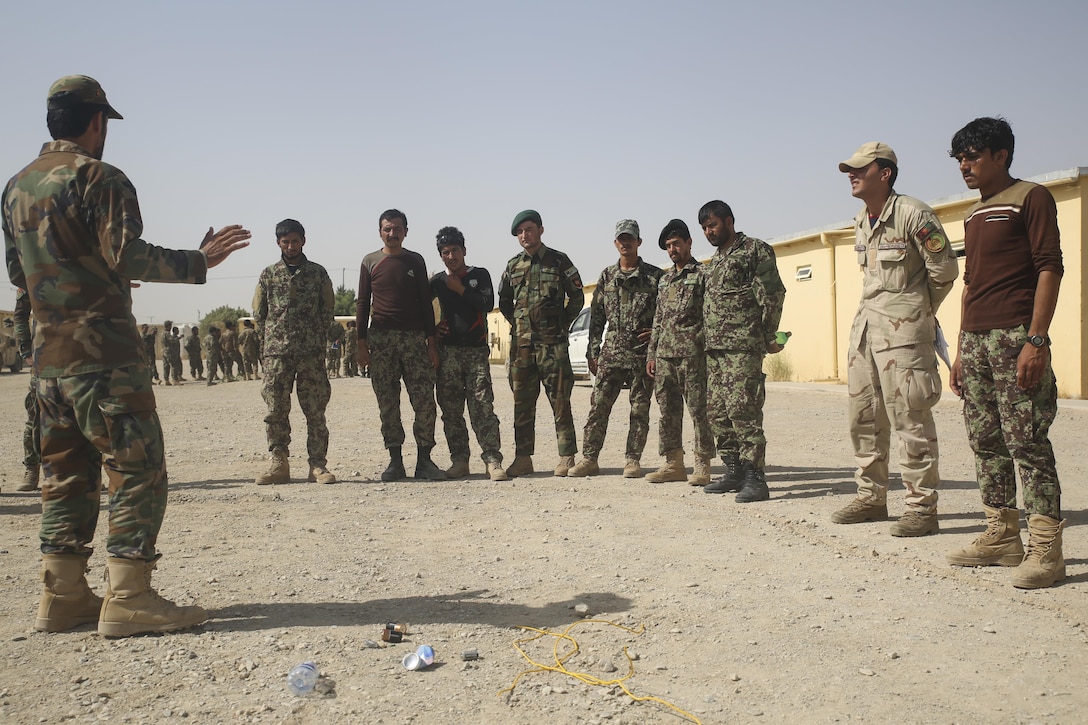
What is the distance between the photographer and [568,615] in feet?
12.1

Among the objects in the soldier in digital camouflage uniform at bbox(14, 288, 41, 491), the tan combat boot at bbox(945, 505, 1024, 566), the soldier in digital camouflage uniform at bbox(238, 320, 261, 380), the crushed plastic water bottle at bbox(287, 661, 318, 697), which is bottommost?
the crushed plastic water bottle at bbox(287, 661, 318, 697)

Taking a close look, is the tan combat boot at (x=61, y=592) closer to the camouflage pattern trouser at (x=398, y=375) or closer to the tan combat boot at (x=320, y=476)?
the tan combat boot at (x=320, y=476)

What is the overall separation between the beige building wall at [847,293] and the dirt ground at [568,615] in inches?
290

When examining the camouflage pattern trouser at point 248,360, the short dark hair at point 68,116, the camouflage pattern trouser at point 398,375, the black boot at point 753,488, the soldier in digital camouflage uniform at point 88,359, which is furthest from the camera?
the camouflage pattern trouser at point 248,360

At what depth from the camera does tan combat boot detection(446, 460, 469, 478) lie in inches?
297

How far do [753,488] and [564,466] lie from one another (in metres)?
1.84

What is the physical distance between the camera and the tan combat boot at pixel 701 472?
6816 millimetres

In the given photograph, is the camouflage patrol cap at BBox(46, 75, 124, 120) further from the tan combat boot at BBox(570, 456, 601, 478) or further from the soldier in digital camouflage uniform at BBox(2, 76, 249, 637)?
the tan combat boot at BBox(570, 456, 601, 478)

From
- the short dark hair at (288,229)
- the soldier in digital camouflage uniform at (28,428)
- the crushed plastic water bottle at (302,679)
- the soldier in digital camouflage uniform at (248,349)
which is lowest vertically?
the crushed plastic water bottle at (302,679)

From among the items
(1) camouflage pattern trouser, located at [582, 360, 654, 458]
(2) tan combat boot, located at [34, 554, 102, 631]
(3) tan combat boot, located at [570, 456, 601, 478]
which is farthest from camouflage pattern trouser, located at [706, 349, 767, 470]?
(2) tan combat boot, located at [34, 554, 102, 631]

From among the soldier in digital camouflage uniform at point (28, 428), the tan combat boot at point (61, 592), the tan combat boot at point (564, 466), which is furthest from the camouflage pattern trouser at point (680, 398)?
the soldier in digital camouflage uniform at point (28, 428)

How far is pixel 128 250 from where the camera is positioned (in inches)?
132

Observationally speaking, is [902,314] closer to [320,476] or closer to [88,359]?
[88,359]

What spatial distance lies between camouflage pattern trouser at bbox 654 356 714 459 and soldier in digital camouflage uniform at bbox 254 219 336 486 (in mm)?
2681
